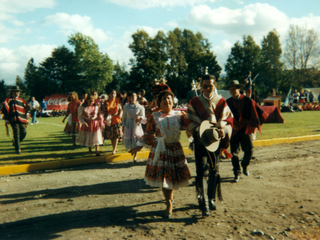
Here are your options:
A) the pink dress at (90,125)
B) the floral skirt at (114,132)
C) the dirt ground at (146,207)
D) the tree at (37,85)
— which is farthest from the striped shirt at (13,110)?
the tree at (37,85)

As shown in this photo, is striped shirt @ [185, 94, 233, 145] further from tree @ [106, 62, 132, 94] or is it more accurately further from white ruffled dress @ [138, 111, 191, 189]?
tree @ [106, 62, 132, 94]

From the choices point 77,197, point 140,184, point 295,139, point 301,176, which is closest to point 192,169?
point 140,184

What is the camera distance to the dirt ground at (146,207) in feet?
12.0

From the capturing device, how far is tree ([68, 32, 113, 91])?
67.6 meters

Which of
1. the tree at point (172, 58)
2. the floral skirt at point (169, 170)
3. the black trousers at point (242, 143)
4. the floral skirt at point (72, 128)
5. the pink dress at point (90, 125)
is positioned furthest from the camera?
the tree at point (172, 58)

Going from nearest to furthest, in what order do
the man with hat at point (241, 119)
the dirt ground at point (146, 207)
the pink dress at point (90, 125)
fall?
the dirt ground at point (146, 207), the man with hat at point (241, 119), the pink dress at point (90, 125)

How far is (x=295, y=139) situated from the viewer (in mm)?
10734

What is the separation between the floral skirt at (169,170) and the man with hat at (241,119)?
2.05 metres

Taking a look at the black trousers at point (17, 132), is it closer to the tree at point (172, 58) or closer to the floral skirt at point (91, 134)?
the floral skirt at point (91, 134)

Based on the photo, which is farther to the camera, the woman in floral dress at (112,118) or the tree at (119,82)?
the tree at (119,82)

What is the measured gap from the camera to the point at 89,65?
67.6 meters

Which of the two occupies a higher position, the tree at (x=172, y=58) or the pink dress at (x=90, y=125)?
the tree at (x=172, y=58)

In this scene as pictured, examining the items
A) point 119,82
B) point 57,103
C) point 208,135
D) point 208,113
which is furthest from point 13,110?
point 119,82

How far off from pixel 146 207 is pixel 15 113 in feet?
22.0
